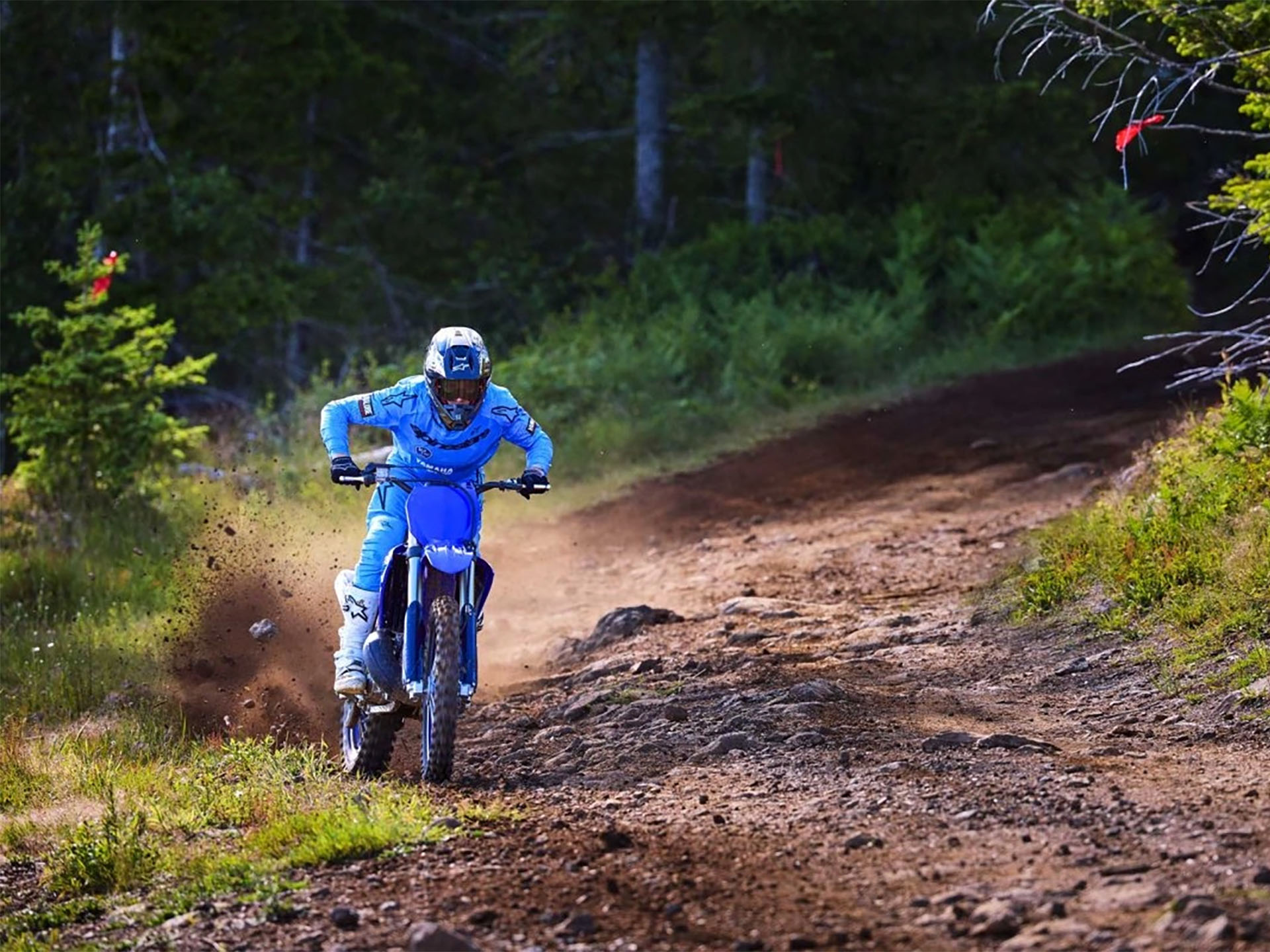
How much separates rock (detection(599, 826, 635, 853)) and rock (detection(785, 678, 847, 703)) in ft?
8.27

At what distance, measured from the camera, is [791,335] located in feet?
76.2

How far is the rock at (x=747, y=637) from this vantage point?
11.2m

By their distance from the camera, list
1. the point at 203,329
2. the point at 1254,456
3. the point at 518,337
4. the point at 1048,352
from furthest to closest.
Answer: the point at 518,337 < the point at 1048,352 < the point at 203,329 < the point at 1254,456

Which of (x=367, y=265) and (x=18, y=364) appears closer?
(x=18, y=364)

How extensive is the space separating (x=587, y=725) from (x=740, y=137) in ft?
67.0

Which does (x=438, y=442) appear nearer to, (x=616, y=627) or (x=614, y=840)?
(x=614, y=840)

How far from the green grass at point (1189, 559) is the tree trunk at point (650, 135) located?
17.1 metres

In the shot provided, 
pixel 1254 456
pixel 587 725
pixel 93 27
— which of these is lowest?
pixel 587 725

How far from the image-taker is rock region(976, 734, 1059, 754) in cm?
767

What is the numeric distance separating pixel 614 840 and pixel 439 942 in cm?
127

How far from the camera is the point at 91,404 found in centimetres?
1622

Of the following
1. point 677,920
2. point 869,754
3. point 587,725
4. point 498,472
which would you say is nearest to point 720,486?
point 498,472

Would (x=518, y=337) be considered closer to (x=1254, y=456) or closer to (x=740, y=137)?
(x=740, y=137)

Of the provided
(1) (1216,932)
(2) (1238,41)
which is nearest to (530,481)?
(1) (1216,932)
